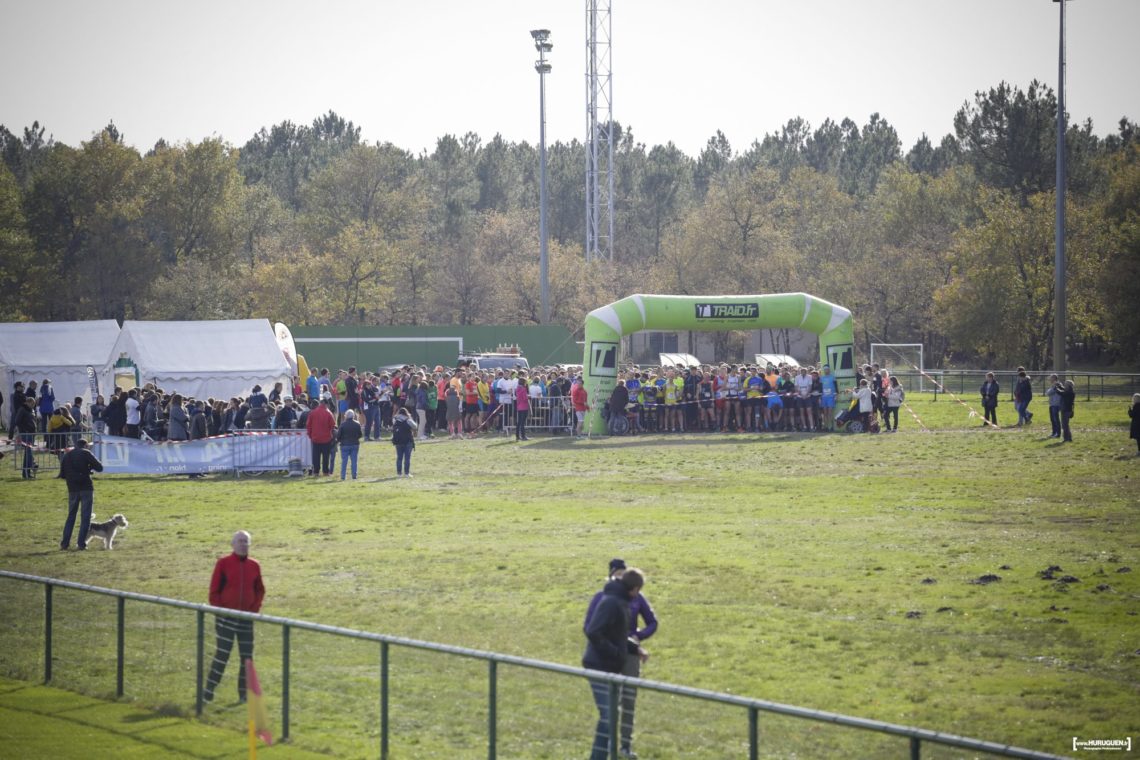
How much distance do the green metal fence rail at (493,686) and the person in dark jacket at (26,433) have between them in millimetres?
18535

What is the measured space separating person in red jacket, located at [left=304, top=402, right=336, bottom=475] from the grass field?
→ 117 centimetres

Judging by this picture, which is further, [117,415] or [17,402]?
[17,402]

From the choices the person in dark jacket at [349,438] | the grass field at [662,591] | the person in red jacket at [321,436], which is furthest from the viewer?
the person in red jacket at [321,436]

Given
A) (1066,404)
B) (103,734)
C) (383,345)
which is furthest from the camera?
(383,345)

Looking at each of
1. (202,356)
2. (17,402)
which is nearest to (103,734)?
(17,402)

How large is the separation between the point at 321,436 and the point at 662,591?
14.3 meters

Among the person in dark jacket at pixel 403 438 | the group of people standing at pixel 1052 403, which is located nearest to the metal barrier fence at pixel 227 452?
the person in dark jacket at pixel 403 438

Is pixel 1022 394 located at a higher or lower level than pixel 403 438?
higher

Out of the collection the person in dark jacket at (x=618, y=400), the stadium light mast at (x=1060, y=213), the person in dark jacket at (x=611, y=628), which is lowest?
the person in dark jacket at (x=611, y=628)

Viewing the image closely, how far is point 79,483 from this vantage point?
19.4 metres

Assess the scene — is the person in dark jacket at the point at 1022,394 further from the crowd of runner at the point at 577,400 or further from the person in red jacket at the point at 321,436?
the person in red jacket at the point at 321,436

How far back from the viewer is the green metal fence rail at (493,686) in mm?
6523

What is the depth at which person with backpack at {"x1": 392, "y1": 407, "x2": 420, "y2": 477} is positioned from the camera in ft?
90.6

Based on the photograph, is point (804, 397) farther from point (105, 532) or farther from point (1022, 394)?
point (105, 532)
